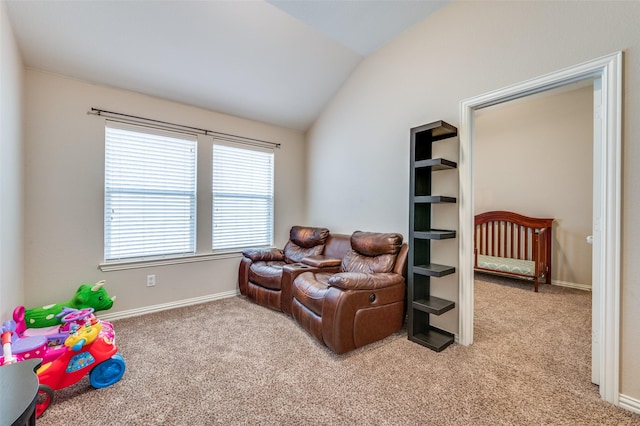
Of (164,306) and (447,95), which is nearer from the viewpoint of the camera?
(447,95)

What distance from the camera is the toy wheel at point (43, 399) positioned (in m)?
1.47

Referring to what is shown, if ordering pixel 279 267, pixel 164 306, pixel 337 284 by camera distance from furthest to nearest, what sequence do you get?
pixel 279 267, pixel 164 306, pixel 337 284

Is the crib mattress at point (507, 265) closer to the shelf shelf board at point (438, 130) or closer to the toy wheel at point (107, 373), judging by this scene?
the shelf shelf board at point (438, 130)

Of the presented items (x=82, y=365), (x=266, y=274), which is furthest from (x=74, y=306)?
(x=266, y=274)

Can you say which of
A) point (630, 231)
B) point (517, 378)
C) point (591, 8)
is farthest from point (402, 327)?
point (591, 8)

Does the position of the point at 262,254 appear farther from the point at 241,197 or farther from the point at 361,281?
the point at 361,281

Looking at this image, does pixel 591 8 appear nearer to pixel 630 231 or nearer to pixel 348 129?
pixel 630 231

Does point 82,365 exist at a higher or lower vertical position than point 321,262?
lower

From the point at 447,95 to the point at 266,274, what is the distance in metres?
2.61

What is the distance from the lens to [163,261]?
310 centimetres

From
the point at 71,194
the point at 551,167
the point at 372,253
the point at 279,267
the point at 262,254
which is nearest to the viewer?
the point at 71,194

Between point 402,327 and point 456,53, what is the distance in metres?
2.57

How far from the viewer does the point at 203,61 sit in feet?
9.24

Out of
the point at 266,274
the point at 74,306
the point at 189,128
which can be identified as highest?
the point at 189,128
